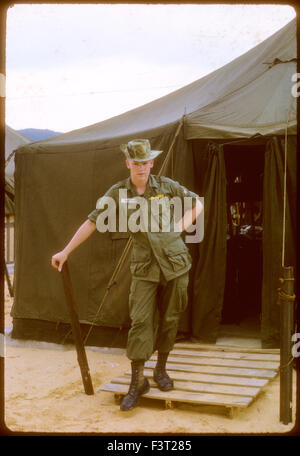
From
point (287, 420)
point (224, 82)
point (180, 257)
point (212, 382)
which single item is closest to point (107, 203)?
point (180, 257)

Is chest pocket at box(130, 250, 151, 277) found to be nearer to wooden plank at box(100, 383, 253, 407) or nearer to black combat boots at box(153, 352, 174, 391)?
black combat boots at box(153, 352, 174, 391)

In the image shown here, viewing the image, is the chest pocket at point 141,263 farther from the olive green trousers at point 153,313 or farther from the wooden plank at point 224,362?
the wooden plank at point 224,362

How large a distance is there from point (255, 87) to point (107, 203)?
8.42 feet

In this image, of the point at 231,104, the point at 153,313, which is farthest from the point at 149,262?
the point at 231,104

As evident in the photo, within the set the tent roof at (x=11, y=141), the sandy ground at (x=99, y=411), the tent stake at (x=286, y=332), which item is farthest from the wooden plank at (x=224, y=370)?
the tent roof at (x=11, y=141)

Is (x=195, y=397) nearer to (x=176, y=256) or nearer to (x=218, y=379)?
(x=218, y=379)

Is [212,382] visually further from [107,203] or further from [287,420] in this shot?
[107,203]

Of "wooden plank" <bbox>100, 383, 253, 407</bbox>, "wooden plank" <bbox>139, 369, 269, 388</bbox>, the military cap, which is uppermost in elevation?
the military cap

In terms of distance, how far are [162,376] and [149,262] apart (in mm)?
969

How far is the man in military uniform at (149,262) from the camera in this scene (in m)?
4.34

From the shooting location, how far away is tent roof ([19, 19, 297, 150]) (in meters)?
5.61

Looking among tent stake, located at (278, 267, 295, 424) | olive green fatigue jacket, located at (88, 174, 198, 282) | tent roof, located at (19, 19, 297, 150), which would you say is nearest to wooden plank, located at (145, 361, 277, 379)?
tent stake, located at (278, 267, 295, 424)

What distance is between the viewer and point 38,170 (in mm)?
6781

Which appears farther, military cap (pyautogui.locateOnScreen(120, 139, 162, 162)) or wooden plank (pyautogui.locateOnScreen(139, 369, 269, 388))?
wooden plank (pyautogui.locateOnScreen(139, 369, 269, 388))
